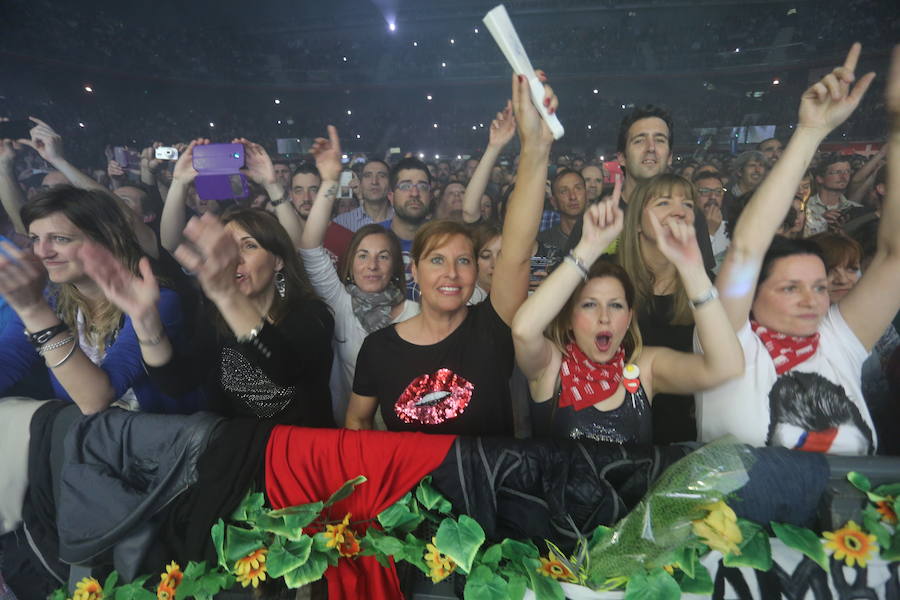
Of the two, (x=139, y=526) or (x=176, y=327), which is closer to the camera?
(x=139, y=526)

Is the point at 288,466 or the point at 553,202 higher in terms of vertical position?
the point at 553,202

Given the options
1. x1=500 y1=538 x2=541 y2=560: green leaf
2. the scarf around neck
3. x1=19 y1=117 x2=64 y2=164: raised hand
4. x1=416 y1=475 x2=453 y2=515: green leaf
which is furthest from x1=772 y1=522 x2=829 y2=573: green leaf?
x1=19 y1=117 x2=64 y2=164: raised hand

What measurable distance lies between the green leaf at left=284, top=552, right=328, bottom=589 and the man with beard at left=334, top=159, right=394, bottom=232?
95 cm

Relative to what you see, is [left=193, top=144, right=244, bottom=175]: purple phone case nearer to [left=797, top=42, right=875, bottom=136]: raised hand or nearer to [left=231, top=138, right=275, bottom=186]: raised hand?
[left=231, top=138, right=275, bottom=186]: raised hand

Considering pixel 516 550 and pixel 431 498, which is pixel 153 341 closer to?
pixel 431 498

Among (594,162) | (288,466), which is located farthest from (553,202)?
(288,466)

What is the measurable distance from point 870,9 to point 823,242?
57 centimetres

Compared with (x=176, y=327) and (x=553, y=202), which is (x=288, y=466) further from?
(x=553, y=202)

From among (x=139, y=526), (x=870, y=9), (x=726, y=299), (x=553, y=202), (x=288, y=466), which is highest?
(x=870, y=9)

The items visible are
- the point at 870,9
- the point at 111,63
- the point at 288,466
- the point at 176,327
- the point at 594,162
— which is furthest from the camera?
the point at 176,327

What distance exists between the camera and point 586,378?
4.39 ft

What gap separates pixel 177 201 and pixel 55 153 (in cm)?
46

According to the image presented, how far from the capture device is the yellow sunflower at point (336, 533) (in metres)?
1.25

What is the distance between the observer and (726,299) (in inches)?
48.9
